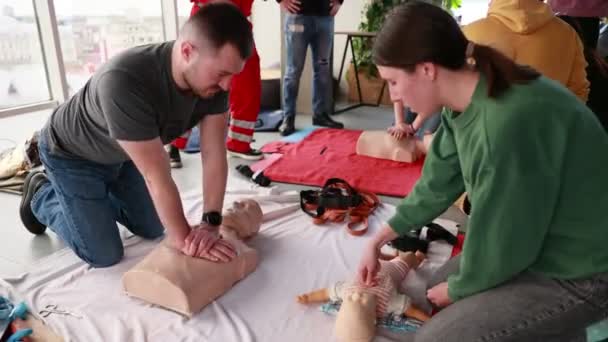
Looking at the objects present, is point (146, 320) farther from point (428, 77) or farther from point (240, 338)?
point (428, 77)

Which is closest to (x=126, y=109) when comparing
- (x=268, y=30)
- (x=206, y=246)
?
(x=206, y=246)

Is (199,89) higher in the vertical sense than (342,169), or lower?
higher

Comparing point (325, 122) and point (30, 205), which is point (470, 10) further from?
point (30, 205)

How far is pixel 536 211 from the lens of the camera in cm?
93

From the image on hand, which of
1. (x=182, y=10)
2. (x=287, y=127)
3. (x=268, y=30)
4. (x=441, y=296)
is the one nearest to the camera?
(x=441, y=296)

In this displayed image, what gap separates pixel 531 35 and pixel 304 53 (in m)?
2.31

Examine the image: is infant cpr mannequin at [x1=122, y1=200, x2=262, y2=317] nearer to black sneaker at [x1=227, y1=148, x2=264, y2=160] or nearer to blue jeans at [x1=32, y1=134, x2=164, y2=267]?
blue jeans at [x1=32, y1=134, x2=164, y2=267]

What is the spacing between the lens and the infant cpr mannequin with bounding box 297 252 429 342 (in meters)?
1.27

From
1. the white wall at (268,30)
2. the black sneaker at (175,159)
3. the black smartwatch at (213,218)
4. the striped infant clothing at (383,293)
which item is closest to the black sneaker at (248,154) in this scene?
the black sneaker at (175,159)

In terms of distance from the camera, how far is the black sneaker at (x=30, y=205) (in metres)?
1.91

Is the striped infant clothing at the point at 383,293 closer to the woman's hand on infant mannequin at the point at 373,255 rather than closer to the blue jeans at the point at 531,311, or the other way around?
the woman's hand on infant mannequin at the point at 373,255

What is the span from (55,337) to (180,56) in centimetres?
87

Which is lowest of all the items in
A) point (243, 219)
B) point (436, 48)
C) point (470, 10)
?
Result: point (243, 219)

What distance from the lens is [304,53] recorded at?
3.80 meters
